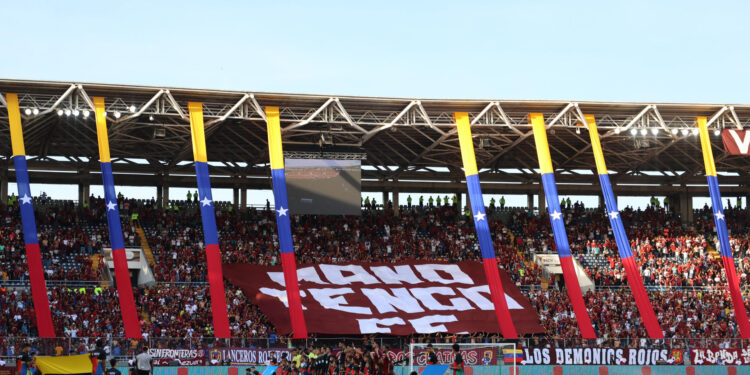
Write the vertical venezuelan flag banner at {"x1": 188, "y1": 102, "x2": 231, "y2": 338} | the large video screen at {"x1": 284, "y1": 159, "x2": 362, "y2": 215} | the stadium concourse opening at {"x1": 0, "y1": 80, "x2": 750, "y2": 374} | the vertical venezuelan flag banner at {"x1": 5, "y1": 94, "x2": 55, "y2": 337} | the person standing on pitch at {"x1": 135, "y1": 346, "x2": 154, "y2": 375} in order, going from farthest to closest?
the large video screen at {"x1": 284, "y1": 159, "x2": 362, "y2": 215} < the stadium concourse opening at {"x1": 0, "y1": 80, "x2": 750, "y2": 374} < the vertical venezuelan flag banner at {"x1": 188, "y1": 102, "x2": 231, "y2": 338} < the vertical venezuelan flag banner at {"x1": 5, "y1": 94, "x2": 55, "y2": 337} < the person standing on pitch at {"x1": 135, "y1": 346, "x2": 154, "y2": 375}

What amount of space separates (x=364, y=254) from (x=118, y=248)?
16.7m

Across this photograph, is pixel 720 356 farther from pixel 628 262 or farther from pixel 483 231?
pixel 483 231

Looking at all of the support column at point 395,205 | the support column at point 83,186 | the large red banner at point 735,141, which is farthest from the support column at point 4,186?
the large red banner at point 735,141

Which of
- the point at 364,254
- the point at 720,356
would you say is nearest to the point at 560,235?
the point at 720,356

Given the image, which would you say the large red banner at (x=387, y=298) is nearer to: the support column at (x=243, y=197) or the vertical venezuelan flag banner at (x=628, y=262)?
the vertical venezuelan flag banner at (x=628, y=262)

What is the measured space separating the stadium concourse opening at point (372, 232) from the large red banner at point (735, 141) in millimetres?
130

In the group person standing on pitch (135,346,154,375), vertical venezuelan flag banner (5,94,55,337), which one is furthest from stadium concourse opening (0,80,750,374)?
person standing on pitch (135,346,154,375)

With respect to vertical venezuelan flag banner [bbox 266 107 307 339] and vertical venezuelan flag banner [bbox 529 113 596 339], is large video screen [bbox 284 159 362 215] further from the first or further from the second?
vertical venezuelan flag banner [bbox 529 113 596 339]

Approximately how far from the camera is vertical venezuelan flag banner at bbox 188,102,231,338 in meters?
37.8

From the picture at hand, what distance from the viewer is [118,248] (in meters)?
38.2

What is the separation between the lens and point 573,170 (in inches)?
2363

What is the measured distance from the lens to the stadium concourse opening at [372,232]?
127 ft

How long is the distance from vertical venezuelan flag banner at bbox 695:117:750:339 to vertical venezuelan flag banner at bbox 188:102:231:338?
880 inches

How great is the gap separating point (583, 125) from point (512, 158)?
1267 cm
